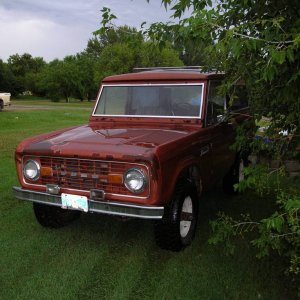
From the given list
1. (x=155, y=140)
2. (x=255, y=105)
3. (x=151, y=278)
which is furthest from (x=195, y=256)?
(x=255, y=105)

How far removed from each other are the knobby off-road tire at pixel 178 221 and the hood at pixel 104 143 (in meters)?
0.55

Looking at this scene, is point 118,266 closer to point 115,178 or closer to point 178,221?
point 178,221

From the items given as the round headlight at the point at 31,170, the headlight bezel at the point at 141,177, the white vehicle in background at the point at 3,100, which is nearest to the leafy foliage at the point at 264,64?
the headlight bezel at the point at 141,177

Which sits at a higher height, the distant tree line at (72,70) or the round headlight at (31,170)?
the round headlight at (31,170)

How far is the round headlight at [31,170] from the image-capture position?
392cm

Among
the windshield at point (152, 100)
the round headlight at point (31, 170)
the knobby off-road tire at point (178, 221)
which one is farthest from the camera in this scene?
the windshield at point (152, 100)

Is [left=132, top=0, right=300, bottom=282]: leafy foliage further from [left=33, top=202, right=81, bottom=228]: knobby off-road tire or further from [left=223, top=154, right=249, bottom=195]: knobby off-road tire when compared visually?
[left=223, top=154, right=249, bottom=195]: knobby off-road tire

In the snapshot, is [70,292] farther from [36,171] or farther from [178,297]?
[36,171]

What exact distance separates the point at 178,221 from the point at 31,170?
5.07 feet

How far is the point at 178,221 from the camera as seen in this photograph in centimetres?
379

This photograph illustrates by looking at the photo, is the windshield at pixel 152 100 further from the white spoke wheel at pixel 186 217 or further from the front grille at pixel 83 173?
the front grille at pixel 83 173

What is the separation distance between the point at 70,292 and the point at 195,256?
126cm

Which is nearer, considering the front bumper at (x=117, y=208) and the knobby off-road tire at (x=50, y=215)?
the front bumper at (x=117, y=208)

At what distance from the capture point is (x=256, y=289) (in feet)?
10.7
